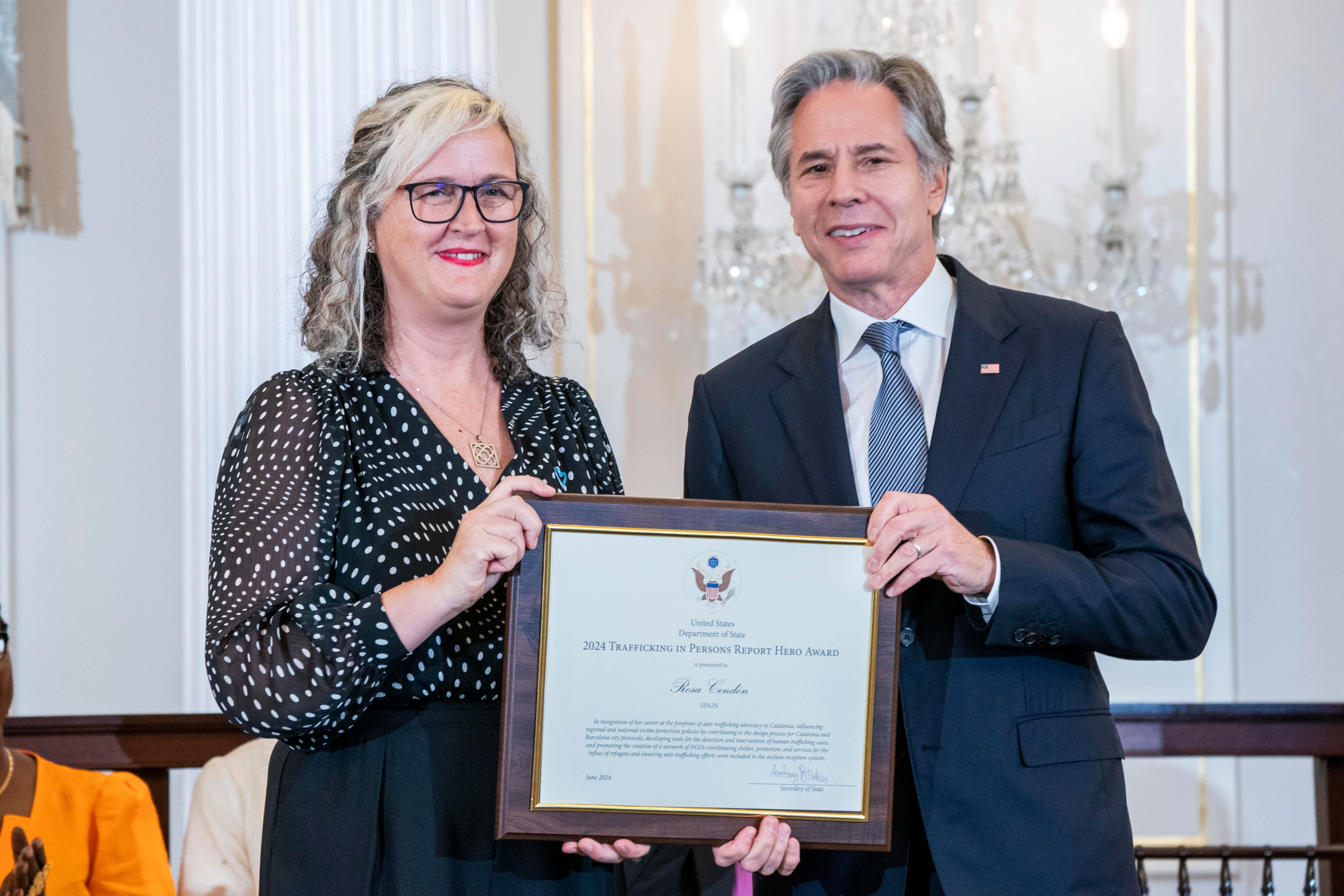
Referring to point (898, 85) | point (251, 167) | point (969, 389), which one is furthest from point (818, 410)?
point (251, 167)

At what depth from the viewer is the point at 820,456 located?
1944 mm

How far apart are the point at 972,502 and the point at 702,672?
49cm

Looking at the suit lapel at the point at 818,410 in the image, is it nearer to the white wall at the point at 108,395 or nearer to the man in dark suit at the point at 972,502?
the man in dark suit at the point at 972,502

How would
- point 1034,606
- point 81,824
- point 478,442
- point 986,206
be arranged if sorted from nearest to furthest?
point 1034,606 → point 478,442 → point 81,824 → point 986,206

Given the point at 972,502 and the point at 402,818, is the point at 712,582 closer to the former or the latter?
the point at 972,502

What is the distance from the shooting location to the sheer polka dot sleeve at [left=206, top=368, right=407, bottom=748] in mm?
1586

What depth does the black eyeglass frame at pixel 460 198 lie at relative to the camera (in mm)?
1866

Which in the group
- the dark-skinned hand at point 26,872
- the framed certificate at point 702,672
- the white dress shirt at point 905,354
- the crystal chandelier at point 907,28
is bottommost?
the dark-skinned hand at point 26,872

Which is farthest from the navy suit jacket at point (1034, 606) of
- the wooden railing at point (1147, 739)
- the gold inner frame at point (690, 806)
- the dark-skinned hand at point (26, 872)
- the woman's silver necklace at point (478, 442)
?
the wooden railing at point (1147, 739)

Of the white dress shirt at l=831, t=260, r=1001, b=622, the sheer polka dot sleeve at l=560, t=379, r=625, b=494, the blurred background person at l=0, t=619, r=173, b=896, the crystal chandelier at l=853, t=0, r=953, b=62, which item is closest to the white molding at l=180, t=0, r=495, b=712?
the blurred background person at l=0, t=619, r=173, b=896

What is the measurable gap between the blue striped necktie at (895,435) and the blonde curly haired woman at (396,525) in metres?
0.45

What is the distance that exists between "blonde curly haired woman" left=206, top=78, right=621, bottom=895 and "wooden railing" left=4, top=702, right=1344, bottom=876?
129 centimetres

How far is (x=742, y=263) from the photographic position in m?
4.17
